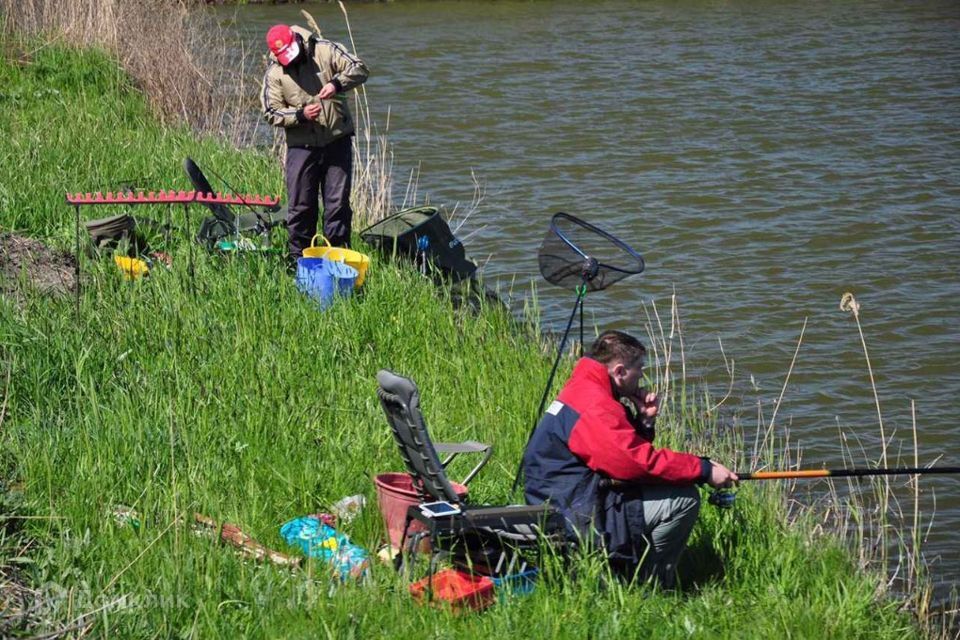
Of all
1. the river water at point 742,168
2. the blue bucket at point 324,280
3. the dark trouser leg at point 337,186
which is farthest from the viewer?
the river water at point 742,168

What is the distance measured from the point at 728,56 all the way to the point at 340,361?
1326 cm

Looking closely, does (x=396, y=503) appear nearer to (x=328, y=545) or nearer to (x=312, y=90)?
(x=328, y=545)

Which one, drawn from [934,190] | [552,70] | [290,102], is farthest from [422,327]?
[552,70]

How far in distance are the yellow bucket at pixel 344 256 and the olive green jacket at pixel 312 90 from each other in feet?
1.95

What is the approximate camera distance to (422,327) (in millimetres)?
7020

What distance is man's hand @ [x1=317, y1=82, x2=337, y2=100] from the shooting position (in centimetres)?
759

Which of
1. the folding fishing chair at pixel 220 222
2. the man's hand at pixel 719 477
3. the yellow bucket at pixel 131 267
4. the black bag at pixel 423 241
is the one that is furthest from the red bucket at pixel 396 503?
the folding fishing chair at pixel 220 222

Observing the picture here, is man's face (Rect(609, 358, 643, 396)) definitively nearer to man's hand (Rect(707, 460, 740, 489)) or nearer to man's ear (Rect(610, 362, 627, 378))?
man's ear (Rect(610, 362, 627, 378))

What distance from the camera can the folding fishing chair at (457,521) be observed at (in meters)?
4.43

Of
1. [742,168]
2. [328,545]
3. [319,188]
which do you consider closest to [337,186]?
[319,188]

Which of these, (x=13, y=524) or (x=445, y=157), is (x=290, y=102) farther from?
(x=445, y=157)

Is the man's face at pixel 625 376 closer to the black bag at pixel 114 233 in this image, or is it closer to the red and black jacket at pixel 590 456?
the red and black jacket at pixel 590 456

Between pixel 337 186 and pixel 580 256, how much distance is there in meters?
2.97

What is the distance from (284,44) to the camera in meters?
7.59
